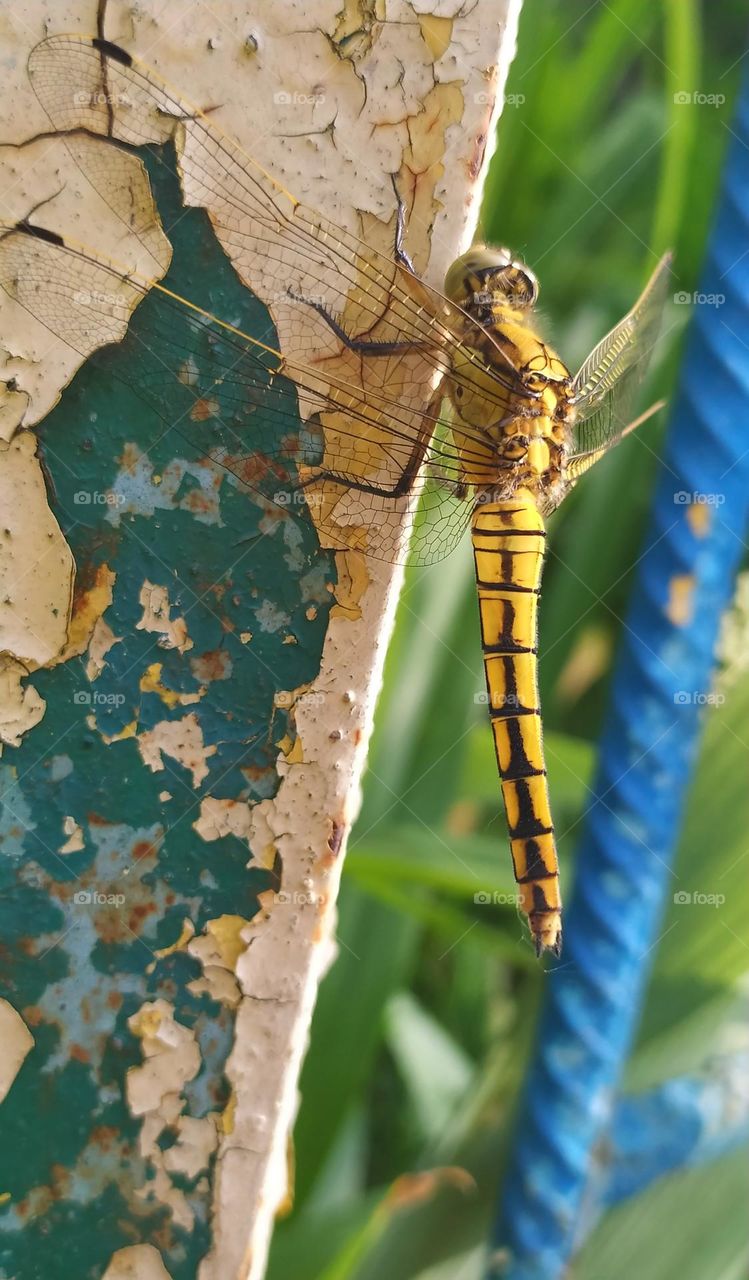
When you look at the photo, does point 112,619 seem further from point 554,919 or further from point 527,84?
point 527,84

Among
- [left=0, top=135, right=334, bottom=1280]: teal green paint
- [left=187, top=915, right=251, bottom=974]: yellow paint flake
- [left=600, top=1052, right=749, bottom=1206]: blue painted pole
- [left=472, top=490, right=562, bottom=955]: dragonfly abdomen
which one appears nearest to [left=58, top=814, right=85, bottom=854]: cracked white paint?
[left=0, top=135, right=334, bottom=1280]: teal green paint

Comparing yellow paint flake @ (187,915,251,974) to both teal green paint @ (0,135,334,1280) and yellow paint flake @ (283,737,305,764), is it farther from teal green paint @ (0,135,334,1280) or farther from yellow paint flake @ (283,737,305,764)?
yellow paint flake @ (283,737,305,764)

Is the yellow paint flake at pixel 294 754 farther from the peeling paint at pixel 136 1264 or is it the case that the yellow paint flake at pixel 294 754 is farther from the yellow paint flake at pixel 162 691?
the peeling paint at pixel 136 1264

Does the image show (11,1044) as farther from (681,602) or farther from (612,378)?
(612,378)

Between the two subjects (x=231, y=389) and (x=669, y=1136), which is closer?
(x=231, y=389)

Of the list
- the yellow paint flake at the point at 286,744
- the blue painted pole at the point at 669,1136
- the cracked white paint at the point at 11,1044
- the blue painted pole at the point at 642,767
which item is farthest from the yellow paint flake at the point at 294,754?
the blue painted pole at the point at 669,1136

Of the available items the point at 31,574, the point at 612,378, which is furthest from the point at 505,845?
the point at 31,574

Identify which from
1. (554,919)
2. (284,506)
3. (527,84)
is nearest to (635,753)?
(554,919)
